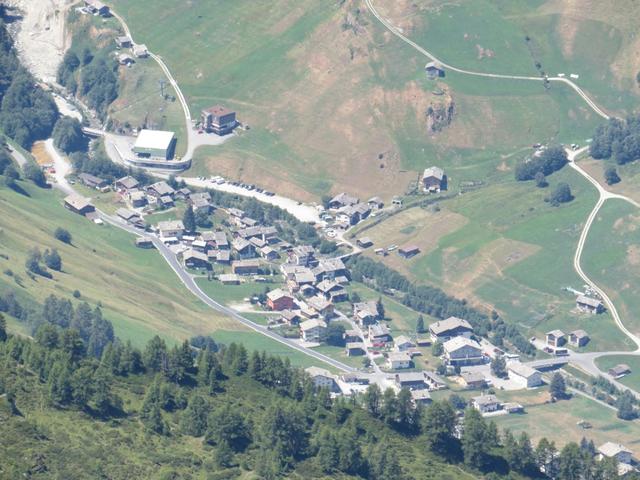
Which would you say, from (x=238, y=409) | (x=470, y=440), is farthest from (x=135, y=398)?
(x=470, y=440)

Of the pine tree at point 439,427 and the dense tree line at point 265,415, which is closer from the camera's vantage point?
the dense tree line at point 265,415

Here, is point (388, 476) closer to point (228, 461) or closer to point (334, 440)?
point (334, 440)

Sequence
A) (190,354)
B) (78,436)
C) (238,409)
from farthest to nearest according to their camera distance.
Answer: (190,354) → (238,409) → (78,436)

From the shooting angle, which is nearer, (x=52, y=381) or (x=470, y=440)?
(x=52, y=381)

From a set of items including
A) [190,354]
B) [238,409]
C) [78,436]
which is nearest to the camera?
[78,436]

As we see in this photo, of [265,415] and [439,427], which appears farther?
[439,427]

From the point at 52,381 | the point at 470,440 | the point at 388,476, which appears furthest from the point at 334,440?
the point at 52,381

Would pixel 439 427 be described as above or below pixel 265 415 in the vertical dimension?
above

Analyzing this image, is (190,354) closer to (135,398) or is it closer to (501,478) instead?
(135,398)

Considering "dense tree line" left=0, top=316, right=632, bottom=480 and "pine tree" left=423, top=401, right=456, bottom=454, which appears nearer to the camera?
"dense tree line" left=0, top=316, right=632, bottom=480
